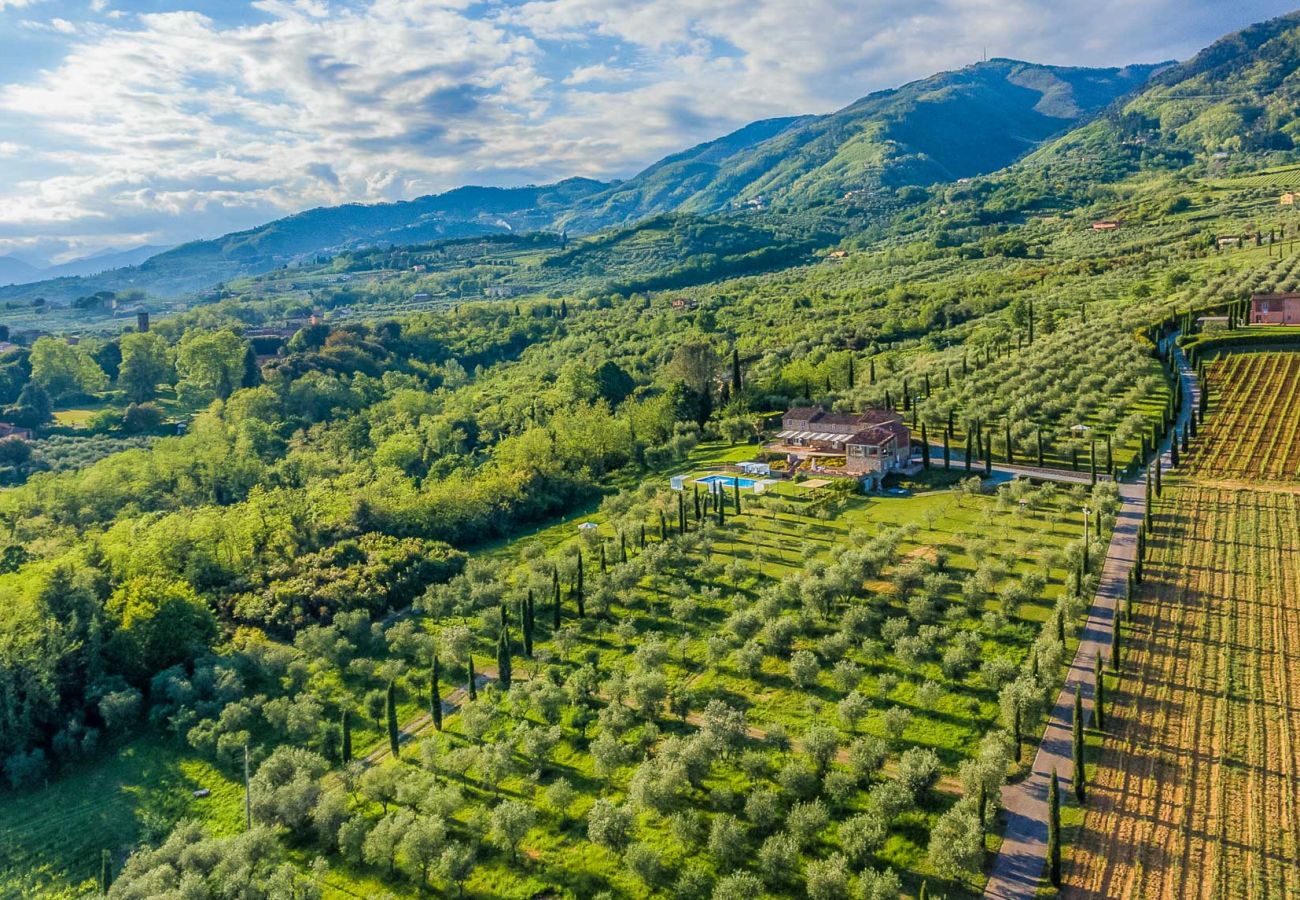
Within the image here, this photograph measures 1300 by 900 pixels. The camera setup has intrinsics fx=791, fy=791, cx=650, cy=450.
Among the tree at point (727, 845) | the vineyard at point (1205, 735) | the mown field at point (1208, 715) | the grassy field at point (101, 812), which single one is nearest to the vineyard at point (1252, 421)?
the mown field at point (1208, 715)

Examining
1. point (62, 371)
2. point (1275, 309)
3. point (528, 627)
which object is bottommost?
point (528, 627)

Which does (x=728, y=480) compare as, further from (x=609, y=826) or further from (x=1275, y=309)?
(x=1275, y=309)

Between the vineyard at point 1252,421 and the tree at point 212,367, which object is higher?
the tree at point 212,367

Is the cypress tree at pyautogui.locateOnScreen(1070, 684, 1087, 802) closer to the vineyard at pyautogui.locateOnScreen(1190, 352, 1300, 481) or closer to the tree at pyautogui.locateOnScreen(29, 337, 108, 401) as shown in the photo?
the vineyard at pyautogui.locateOnScreen(1190, 352, 1300, 481)

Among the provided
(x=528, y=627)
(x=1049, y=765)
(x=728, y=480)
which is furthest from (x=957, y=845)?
(x=728, y=480)

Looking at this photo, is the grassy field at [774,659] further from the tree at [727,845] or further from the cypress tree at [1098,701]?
the cypress tree at [1098,701]

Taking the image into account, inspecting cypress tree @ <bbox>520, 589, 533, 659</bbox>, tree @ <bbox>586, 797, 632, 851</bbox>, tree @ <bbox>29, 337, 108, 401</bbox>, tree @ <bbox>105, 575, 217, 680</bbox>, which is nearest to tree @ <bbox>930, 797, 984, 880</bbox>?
tree @ <bbox>586, 797, 632, 851</bbox>
